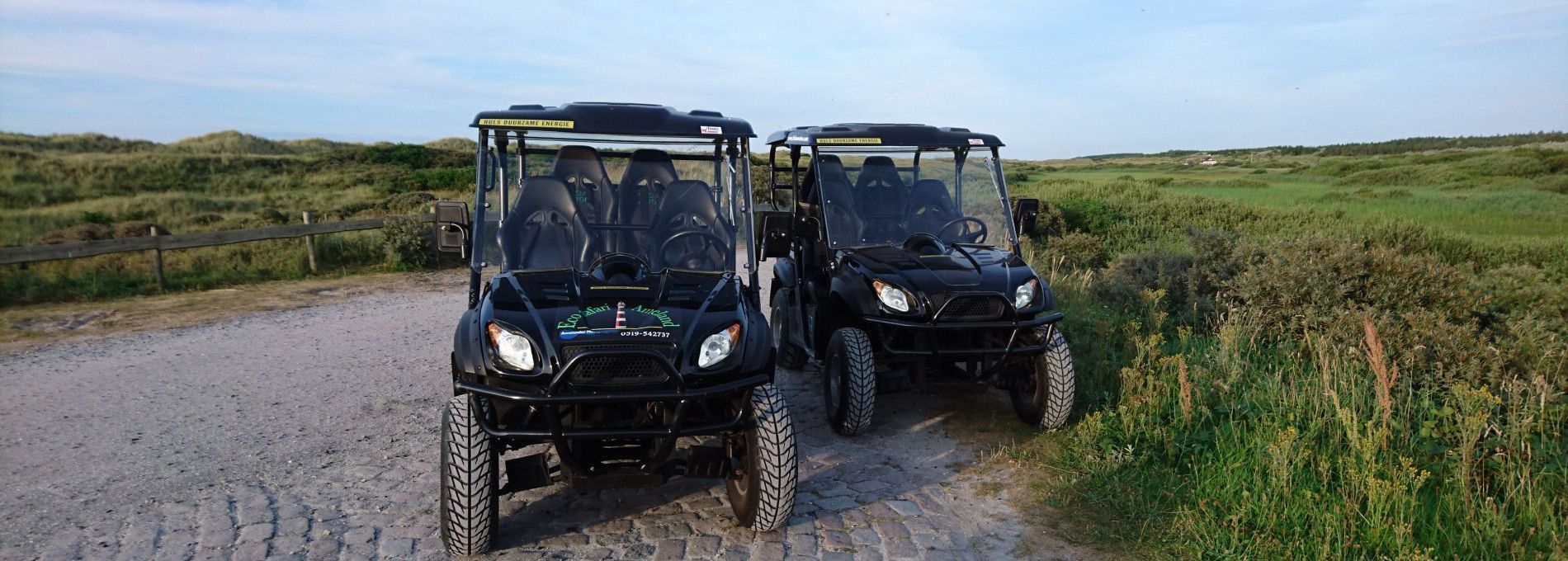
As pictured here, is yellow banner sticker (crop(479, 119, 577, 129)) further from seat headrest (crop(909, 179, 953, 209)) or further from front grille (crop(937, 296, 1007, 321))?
seat headrest (crop(909, 179, 953, 209))

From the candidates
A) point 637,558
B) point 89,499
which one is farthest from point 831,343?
point 89,499

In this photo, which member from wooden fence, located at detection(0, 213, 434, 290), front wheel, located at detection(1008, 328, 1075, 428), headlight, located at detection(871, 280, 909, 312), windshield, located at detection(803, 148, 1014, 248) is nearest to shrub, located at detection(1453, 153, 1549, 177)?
windshield, located at detection(803, 148, 1014, 248)

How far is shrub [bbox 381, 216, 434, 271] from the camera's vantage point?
15.6 m

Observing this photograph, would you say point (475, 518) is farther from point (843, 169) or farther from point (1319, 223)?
point (1319, 223)

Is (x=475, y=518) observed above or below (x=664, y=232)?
below

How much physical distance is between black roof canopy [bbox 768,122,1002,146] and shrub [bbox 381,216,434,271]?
10178 mm

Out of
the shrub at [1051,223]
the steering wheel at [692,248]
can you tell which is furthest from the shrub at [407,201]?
the steering wheel at [692,248]

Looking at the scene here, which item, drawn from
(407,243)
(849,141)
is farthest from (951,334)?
(407,243)

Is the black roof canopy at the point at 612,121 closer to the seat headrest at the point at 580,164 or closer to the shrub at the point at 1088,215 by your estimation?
the seat headrest at the point at 580,164

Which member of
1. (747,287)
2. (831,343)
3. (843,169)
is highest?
(843,169)

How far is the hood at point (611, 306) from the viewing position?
13.3ft

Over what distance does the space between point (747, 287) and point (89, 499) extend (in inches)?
140

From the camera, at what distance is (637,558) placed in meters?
4.24

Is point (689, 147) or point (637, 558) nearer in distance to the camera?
point (637, 558)
